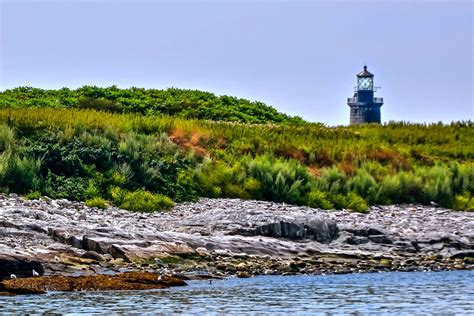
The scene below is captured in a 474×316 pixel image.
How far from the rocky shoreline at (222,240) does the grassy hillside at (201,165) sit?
58.1 inches

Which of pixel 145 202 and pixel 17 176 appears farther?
pixel 145 202

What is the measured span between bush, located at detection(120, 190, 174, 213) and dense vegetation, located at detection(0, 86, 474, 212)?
0.03 metres

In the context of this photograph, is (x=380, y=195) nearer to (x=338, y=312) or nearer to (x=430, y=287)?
(x=430, y=287)

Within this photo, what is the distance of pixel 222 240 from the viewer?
1284 inches

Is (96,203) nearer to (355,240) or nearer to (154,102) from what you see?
(355,240)

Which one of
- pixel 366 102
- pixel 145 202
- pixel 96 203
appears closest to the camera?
pixel 96 203

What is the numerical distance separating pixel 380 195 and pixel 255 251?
452 inches

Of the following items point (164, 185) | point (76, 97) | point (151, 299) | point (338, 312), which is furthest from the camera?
point (76, 97)

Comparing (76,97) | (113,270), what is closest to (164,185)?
(113,270)

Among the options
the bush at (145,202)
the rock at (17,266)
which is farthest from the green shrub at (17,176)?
the rock at (17,266)

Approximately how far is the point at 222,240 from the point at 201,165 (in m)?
9.89

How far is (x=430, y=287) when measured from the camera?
93.4ft

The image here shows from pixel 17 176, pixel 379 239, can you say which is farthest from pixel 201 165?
pixel 379 239

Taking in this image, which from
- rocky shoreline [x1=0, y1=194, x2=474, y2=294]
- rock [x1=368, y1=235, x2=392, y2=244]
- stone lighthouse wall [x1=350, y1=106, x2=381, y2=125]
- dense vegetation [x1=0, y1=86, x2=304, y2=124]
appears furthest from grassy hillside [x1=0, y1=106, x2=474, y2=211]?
stone lighthouse wall [x1=350, y1=106, x2=381, y2=125]
